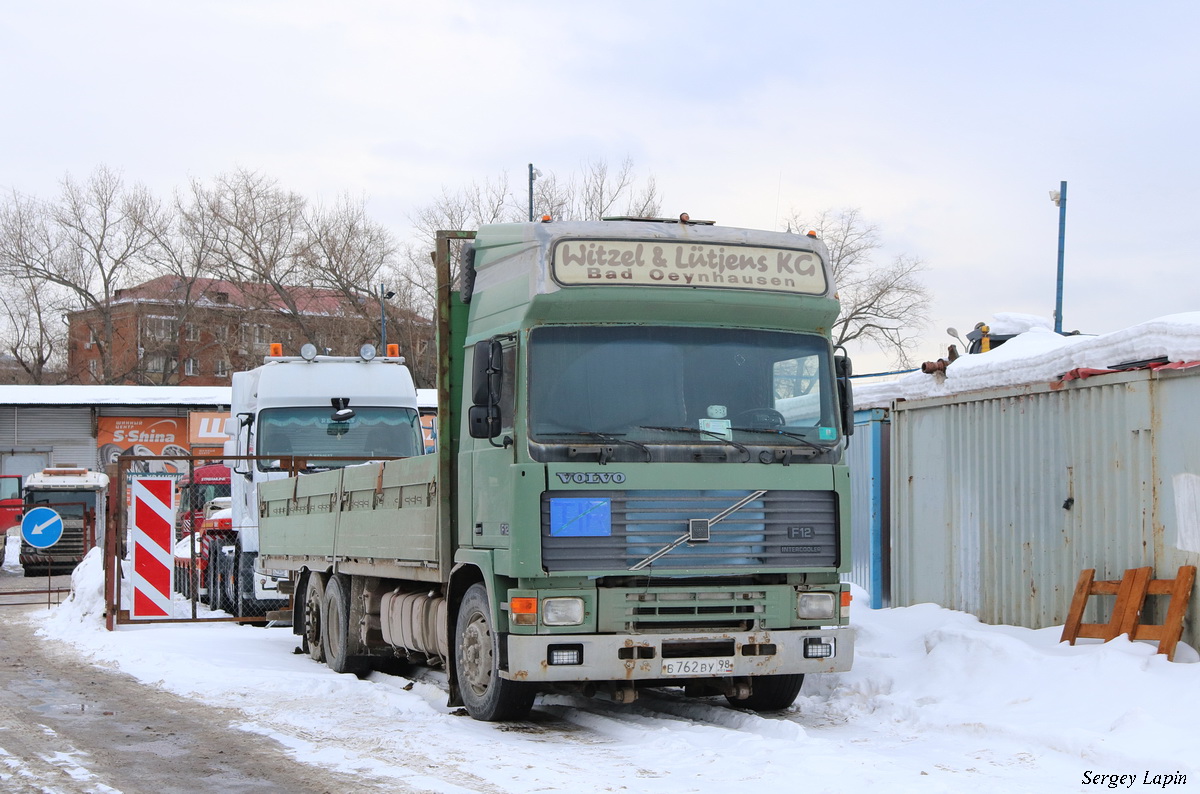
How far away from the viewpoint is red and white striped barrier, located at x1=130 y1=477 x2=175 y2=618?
15.6 m

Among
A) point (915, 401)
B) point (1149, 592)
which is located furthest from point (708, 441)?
point (915, 401)

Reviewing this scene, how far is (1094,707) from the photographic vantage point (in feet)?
26.7

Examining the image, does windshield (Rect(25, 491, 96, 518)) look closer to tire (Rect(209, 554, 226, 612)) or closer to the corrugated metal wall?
the corrugated metal wall

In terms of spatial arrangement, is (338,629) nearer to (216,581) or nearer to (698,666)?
(698,666)

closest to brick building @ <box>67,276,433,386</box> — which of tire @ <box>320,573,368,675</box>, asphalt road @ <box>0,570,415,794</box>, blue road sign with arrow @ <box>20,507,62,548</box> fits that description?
blue road sign with arrow @ <box>20,507,62,548</box>

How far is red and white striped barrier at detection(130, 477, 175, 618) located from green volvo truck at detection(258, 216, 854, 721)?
25.0ft

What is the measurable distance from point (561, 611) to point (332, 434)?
30.4 ft

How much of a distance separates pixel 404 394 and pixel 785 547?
9.59 m

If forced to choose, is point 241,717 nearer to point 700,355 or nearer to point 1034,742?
point 700,355

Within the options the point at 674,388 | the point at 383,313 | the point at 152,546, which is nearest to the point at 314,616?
the point at 152,546

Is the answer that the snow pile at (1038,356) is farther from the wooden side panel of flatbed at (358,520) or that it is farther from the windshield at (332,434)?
the windshield at (332,434)

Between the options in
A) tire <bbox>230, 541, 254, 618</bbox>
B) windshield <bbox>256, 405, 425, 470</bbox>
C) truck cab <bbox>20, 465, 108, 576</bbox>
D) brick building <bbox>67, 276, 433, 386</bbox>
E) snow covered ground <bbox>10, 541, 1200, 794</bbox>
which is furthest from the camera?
brick building <bbox>67, 276, 433, 386</bbox>

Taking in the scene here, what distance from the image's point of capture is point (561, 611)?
26.7ft

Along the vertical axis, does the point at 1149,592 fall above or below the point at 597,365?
below
